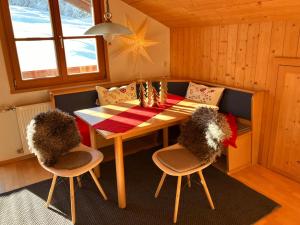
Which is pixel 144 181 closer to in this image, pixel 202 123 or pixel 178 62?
pixel 202 123

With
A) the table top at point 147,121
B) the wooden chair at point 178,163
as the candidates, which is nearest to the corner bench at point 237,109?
the table top at point 147,121

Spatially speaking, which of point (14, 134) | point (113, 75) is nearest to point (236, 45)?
point (113, 75)

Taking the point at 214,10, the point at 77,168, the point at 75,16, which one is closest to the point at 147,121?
the point at 77,168

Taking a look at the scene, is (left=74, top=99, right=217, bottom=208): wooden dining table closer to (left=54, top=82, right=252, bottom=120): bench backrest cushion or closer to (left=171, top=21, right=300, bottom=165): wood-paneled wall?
(left=54, top=82, right=252, bottom=120): bench backrest cushion

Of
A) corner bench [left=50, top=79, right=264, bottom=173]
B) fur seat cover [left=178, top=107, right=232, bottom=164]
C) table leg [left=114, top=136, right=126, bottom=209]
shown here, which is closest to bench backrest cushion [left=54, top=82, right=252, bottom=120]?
corner bench [left=50, top=79, right=264, bottom=173]

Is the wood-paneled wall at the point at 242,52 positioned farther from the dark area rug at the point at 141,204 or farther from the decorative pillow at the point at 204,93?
the dark area rug at the point at 141,204

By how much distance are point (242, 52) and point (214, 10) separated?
0.58 m

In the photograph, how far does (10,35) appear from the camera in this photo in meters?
2.79

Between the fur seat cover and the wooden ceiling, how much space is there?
41.9 inches

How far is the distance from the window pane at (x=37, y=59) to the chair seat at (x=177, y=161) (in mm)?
1895

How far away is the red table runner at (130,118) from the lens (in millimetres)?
2005

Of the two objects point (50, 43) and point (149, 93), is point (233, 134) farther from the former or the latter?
point (50, 43)

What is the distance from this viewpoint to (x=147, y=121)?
2.12 metres

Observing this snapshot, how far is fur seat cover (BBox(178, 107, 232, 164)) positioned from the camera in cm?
185
